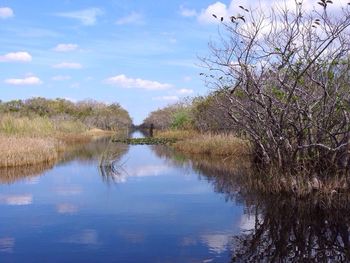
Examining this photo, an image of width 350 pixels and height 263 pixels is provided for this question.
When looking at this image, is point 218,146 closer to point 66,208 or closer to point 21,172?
point 21,172

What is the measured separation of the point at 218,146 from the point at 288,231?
53.6 feet

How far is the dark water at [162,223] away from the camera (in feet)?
24.2

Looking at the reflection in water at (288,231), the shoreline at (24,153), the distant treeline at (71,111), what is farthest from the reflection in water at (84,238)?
the distant treeline at (71,111)

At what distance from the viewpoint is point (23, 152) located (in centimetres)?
2050

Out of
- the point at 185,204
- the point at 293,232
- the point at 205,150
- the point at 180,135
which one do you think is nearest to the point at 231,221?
the point at 293,232

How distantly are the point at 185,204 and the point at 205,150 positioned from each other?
49.3 ft

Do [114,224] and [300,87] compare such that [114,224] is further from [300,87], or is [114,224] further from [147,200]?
[300,87]

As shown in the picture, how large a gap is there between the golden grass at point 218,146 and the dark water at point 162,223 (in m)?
6.82

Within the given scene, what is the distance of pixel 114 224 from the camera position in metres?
9.31

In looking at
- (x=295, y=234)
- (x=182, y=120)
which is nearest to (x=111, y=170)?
(x=295, y=234)

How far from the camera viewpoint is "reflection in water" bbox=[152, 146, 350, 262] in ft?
24.1

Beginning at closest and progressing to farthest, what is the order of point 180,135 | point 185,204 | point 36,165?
point 185,204 → point 36,165 → point 180,135

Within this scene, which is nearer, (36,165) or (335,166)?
(335,166)

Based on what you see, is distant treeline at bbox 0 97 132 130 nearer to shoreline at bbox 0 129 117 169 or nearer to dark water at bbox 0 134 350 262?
shoreline at bbox 0 129 117 169
